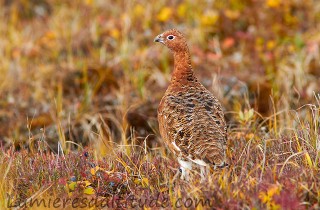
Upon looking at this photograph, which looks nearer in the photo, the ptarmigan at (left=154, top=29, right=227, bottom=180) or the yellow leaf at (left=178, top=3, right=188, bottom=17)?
the ptarmigan at (left=154, top=29, right=227, bottom=180)

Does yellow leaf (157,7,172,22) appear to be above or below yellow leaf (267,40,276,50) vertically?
above

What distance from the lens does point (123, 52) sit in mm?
9516

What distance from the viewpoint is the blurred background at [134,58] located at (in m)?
8.35

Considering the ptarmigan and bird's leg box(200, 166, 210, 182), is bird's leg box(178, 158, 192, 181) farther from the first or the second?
bird's leg box(200, 166, 210, 182)

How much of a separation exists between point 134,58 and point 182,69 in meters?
3.83

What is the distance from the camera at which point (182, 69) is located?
582 centimetres

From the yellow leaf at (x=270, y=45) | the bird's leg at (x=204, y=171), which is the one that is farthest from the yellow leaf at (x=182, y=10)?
the bird's leg at (x=204, y=171)

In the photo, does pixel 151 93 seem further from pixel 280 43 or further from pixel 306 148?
pixel 306 148

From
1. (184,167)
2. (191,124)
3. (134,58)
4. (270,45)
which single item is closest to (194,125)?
(191,124)

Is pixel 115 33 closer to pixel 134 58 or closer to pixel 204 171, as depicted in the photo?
pixel 134 58

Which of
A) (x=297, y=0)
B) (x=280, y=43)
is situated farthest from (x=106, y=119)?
(x=297, y=0)

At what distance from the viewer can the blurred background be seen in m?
8.35

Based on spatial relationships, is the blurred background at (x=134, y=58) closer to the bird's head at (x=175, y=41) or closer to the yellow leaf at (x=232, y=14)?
the yellow leaf at (x=232, y=14)

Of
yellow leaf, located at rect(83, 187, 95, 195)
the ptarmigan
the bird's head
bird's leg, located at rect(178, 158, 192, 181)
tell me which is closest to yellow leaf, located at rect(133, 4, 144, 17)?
the bird's head
